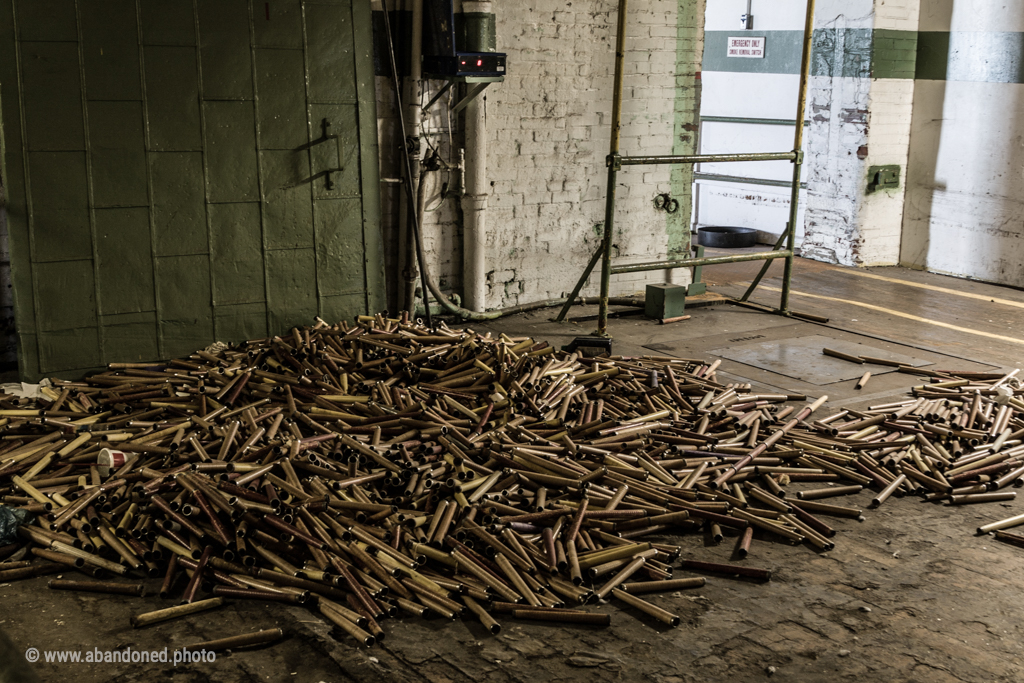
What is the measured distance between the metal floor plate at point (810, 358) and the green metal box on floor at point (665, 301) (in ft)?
3.16

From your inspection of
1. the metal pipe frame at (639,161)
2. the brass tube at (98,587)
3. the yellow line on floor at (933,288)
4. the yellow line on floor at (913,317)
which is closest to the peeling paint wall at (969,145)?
the yellow line on floor at (933,288)

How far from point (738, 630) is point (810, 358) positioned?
14.2ft

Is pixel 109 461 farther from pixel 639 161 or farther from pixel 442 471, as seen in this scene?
pixel 639 161

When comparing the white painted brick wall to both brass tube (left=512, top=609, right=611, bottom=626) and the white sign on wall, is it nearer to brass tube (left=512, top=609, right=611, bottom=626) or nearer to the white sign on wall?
the white sign on wall

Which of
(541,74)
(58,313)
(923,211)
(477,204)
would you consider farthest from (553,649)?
(923,211)

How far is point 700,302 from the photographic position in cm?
938

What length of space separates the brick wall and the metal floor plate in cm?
195

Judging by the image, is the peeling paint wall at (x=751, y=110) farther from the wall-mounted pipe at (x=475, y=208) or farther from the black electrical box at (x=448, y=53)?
the black electrical box at (x=448, y=53)

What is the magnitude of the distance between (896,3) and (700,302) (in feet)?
14.6

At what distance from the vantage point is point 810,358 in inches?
303

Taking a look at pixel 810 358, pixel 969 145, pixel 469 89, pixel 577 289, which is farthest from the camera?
pixel 969 145

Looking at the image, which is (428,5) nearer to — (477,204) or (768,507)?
(477,204)

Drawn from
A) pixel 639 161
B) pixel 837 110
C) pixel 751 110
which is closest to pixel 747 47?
pixel 751 110

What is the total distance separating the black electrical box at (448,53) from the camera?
7371mm
